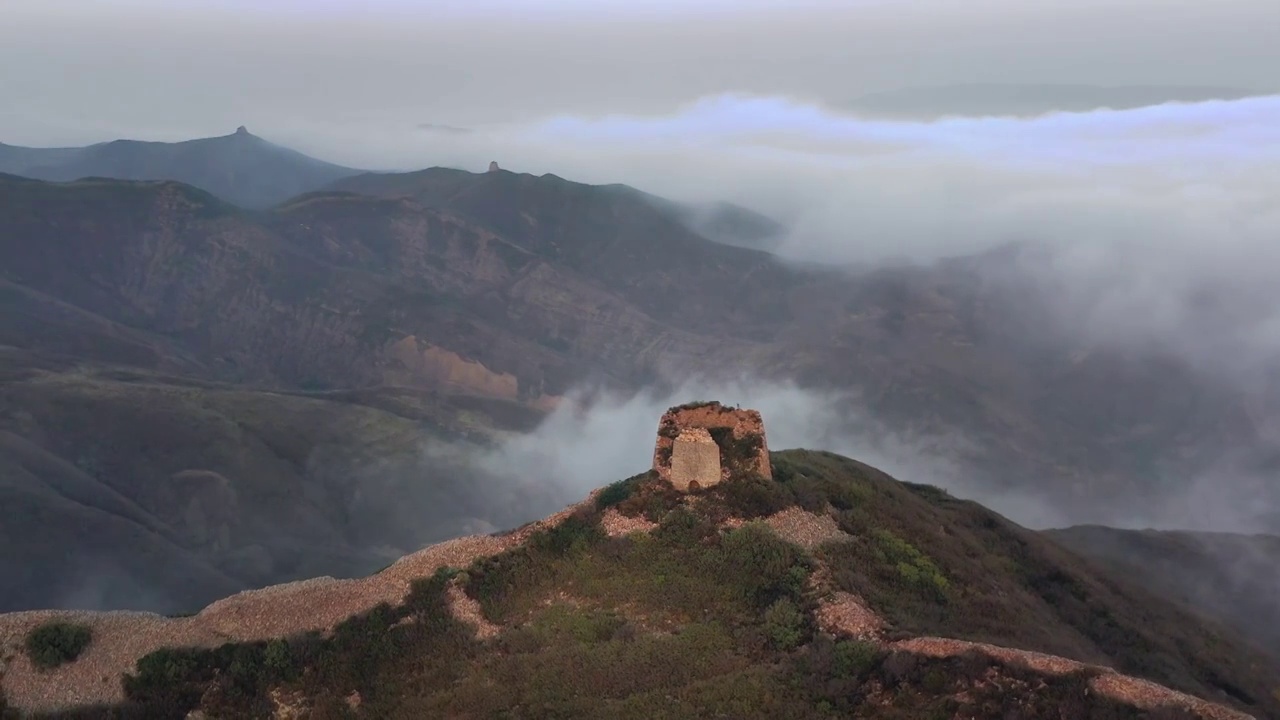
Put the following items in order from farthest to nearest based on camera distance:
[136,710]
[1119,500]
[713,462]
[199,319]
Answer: [199,319], [1119,500], [713,462], [136,710]

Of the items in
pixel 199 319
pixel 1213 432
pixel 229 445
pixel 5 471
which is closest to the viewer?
pixel 5 471

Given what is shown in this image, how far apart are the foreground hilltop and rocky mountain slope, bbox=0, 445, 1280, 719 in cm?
5

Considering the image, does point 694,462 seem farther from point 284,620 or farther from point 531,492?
point 531,492

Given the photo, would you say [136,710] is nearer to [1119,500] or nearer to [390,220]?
[1119,500]

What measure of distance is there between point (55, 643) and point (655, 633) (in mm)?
13643

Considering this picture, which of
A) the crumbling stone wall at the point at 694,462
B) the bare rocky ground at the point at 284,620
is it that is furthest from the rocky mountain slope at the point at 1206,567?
the bare rocky ground at the point at 284,620

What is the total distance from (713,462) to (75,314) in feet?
409

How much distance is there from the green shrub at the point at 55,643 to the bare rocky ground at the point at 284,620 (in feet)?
0.58

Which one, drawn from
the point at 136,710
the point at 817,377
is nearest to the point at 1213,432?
the point at 817,377

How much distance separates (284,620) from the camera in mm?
24594

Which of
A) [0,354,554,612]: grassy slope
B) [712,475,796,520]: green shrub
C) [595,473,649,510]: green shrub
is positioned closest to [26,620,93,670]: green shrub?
[595,473,649,510]: green shrub

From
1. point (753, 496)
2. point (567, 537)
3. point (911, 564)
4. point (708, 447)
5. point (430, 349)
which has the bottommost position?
point (430, 349)

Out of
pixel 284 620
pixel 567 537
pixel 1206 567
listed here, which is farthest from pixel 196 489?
pixel 1206 567

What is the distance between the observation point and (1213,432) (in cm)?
12762
